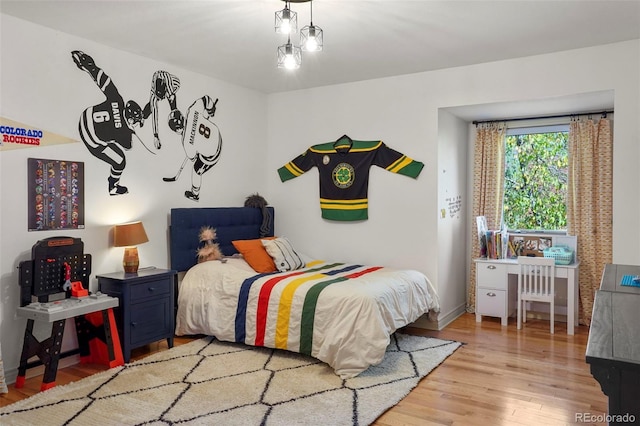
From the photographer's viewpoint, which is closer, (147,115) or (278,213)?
(147,115)

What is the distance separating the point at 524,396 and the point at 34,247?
3.44 m

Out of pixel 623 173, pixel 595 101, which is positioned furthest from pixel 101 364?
pixel 595 101

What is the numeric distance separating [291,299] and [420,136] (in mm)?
2159

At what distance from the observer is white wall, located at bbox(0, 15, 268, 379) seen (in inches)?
132

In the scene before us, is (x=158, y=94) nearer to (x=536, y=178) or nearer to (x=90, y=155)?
(x=90, y=155)

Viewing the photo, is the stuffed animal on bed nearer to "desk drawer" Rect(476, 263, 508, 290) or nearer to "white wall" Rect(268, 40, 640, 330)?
"white wall" Rect(268, 40, 640, 330)

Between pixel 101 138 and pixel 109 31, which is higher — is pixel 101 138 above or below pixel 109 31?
below

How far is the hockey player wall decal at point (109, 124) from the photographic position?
384cm

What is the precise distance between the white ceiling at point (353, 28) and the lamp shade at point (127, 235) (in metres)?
1.49

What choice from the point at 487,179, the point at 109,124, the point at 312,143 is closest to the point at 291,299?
the point at 109,124

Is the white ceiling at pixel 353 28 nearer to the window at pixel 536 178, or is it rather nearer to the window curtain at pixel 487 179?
the window curtain at pixel 487 179

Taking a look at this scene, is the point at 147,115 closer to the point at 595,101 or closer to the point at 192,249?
the point at 192,249

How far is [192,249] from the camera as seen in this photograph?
182 inches

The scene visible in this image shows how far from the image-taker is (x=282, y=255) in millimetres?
4598
